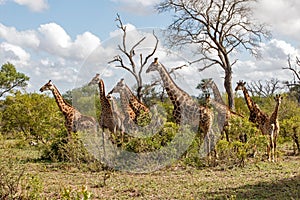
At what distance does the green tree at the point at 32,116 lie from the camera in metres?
15.2

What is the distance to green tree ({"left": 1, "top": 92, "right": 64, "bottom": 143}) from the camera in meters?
15.2

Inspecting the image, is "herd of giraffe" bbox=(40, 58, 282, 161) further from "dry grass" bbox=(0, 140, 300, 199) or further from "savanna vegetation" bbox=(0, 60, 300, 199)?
"dry grass" bbox=(0, 140, 300, 199)

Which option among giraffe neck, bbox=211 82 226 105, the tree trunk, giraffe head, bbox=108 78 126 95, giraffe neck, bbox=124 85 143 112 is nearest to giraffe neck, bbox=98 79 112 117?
giraffe head, bbox=108 78 126 95

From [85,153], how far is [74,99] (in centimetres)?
345

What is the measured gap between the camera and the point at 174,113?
1093cm

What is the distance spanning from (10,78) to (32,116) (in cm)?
2157

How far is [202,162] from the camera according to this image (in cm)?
980

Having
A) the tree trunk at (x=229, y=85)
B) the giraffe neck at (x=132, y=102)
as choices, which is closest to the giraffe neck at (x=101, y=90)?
the giraffe neck at (x=132, y=102)

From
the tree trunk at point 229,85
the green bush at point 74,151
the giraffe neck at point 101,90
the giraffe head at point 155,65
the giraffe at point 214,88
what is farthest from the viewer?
the tree trunk at point 229,85

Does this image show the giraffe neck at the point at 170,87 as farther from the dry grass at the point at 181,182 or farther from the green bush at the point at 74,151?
the green bush at the point at 74,151

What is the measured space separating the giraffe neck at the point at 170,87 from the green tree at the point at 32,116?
16.7ft

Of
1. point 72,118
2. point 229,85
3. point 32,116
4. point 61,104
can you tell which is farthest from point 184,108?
point 229,85

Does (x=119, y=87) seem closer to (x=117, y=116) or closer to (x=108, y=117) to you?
(x=117, y=116)

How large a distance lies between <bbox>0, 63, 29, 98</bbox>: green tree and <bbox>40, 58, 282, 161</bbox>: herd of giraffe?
84.2 feet
